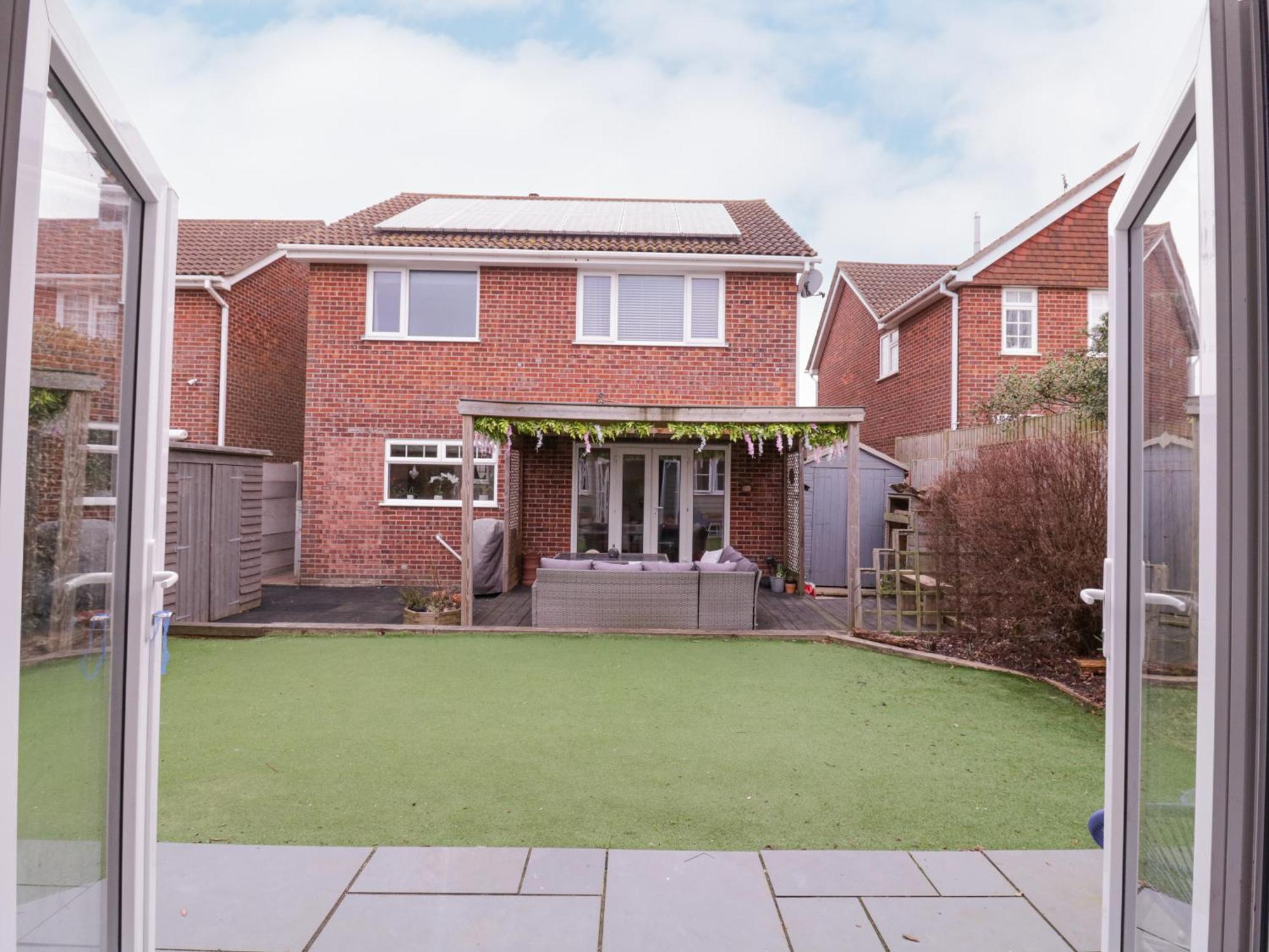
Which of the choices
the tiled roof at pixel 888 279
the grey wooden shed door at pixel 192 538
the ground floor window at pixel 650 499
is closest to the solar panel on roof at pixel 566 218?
the ground floor window at pixel 650 499

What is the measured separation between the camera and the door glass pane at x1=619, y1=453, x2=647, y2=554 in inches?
492

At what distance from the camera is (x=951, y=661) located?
23.2 ft

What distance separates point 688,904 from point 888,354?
15353 mm

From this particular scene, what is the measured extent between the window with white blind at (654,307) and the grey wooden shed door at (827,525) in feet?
9.32

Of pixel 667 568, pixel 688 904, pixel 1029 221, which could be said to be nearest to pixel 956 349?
pixel 1029 221

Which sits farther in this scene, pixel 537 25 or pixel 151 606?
pixel 537 25

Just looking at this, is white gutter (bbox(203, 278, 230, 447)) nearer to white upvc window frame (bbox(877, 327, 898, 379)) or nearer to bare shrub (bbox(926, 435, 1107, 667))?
bare shrub (bbox(926, 435, 1107, 667))

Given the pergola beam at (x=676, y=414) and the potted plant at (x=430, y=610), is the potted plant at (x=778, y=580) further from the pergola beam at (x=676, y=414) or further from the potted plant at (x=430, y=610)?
the potted plant at (x=430, y=610)

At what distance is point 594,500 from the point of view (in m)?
12.5

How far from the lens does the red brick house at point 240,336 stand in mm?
12719

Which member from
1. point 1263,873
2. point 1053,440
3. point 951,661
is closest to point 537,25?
point 1263,873

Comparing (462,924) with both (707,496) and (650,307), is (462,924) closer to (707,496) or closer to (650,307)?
(707,496)

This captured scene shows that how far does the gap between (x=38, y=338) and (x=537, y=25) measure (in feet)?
7.87

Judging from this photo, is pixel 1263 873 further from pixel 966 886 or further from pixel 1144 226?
pixel 966 886
